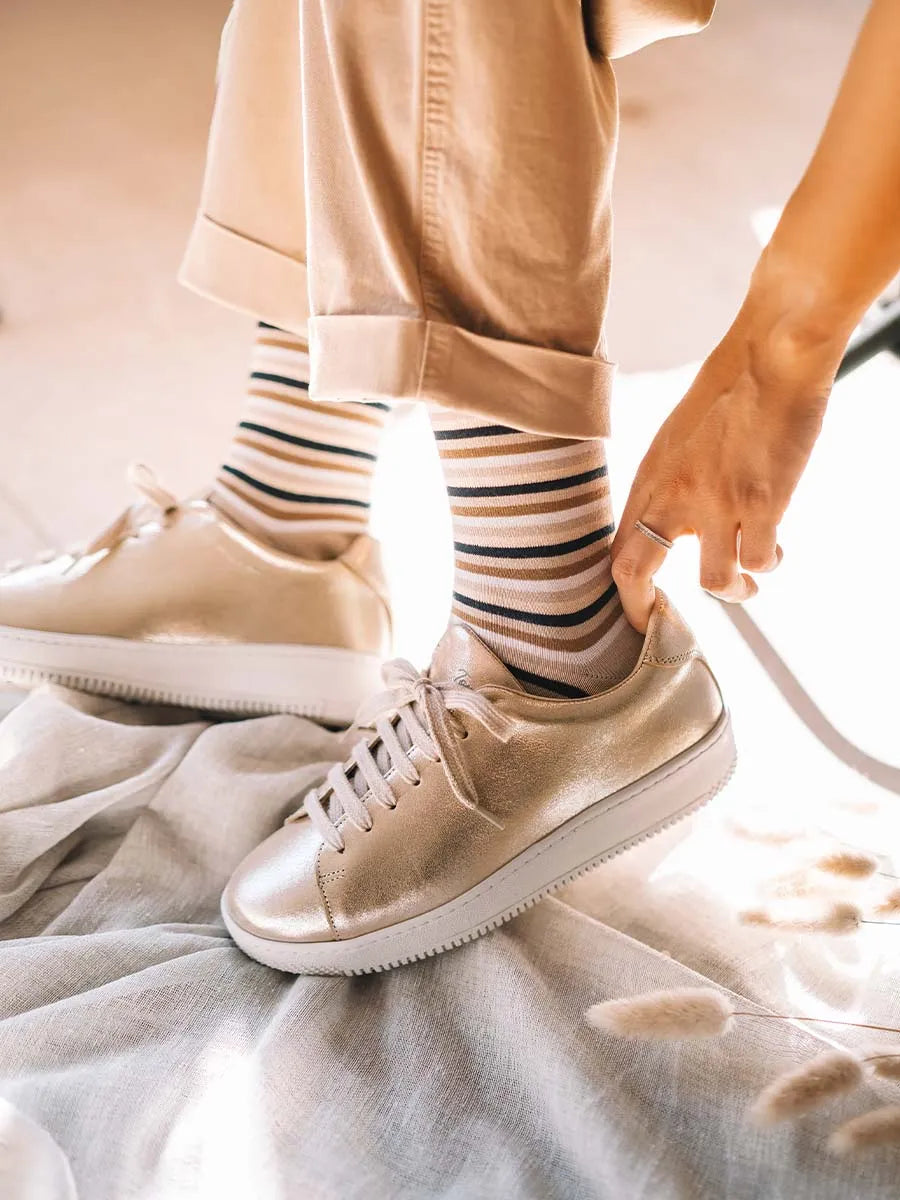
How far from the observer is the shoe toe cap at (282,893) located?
529 mm

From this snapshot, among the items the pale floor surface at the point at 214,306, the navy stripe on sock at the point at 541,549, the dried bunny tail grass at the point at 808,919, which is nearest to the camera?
the dried bunny tail grass at the point at 808,919

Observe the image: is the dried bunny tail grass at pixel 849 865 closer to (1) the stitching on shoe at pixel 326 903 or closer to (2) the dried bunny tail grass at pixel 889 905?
(2) the dried bunny tail grass at pixel 889 905

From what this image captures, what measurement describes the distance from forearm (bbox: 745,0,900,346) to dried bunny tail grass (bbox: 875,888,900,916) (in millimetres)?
290

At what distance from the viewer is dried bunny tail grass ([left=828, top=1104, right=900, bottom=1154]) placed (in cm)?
35

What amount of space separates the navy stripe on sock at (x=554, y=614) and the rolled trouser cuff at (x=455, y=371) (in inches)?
4.8

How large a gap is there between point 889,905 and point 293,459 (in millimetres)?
573

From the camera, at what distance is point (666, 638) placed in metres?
0.58

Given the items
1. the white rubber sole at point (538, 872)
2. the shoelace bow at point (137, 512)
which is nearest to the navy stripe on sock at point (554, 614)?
the white rubber sole at point (538, 872)

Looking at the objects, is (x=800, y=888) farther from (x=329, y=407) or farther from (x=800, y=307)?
(x=329, y=407)

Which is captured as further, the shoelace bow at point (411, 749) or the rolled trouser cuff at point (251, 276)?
the rolled trouser cuff at point (251, 276)

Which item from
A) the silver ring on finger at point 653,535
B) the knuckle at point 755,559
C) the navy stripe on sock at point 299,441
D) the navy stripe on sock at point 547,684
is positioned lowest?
the navy stripe on sock at point 547,684

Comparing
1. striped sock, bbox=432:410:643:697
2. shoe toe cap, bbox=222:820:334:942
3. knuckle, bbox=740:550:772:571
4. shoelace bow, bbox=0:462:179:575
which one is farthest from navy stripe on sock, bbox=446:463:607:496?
shoelace bow, bbox=0:462:179:575

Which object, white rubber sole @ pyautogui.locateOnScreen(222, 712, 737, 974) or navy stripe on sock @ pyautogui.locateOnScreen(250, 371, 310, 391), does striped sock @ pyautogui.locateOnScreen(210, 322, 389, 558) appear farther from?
white rubber sole @ pyautogui.locateOnScreen(222, 712, 737, 974)

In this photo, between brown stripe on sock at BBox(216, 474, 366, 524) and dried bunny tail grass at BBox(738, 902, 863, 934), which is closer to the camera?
dried bunny tail grass at BBox(738, 902, 863, 934)
